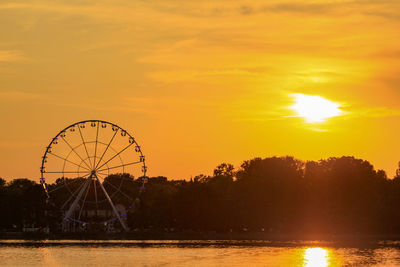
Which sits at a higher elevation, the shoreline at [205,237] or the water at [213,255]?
the shoreline at [205,237]

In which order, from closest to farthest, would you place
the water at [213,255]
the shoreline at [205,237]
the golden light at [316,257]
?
1. the water at [213,255]
2. the golden light at [316,257]
3. the shoreline at [205,237]

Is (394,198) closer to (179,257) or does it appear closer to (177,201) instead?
(177,201)

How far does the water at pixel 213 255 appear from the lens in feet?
384

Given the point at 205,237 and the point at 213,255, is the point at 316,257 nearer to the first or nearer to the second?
the point at 213,255

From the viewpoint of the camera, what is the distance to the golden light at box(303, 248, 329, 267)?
11756 cm

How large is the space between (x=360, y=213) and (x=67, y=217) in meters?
57.0

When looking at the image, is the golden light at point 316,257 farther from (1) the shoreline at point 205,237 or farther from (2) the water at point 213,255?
(1) the shoreline at point 205,237

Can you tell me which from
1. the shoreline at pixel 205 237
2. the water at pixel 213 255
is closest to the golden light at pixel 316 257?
the water at pixel 213 255

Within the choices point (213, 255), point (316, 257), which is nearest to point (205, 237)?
point (213, 255)

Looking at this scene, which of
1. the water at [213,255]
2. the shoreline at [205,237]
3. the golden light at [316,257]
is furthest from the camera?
the shoreline at [205,237]

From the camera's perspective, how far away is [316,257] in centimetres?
12950

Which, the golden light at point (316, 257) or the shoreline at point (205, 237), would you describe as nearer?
the golden light at point (316, 257)

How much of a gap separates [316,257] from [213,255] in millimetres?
13031

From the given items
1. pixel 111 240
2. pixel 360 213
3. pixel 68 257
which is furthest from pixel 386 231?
pixel 68 257
